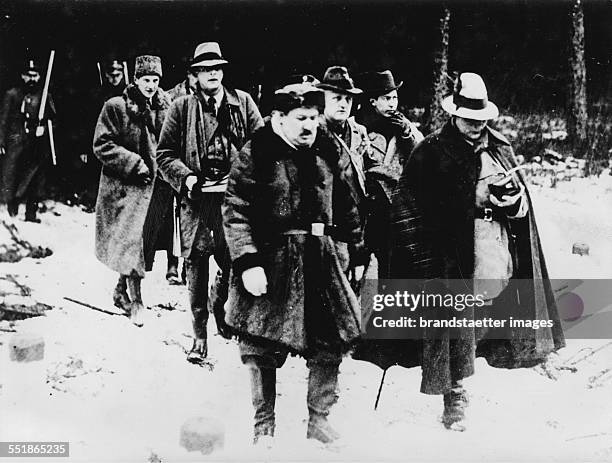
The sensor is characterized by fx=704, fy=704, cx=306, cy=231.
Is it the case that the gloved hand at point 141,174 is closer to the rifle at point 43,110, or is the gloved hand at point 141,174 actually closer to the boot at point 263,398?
the rifle at point 43,110

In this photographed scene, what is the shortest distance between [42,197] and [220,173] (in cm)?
137

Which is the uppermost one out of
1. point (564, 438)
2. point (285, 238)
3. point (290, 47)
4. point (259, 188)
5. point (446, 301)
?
point (290, 47)

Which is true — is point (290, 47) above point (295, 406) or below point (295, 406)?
above

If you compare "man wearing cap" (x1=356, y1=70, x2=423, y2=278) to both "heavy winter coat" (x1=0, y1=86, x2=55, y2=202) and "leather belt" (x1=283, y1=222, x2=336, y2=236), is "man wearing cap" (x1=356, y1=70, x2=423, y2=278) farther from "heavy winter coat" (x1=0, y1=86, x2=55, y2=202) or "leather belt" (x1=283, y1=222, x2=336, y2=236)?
"heavy winter coat" (x1=0, y1=86, x2=55, y2=202)

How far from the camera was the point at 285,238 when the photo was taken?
4.56m

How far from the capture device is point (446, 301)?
4832 millimetres

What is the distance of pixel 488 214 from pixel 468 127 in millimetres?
607

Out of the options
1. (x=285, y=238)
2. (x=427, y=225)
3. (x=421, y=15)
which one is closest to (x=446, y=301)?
(x=427, y=225)

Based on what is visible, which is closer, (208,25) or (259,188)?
(259,188)

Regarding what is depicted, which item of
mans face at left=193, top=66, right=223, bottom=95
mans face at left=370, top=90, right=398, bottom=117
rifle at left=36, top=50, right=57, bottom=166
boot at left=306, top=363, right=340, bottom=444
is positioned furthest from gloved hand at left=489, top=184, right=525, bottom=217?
rifle at left=36, top=50, right=57, bottom=166

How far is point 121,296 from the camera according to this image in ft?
16.6

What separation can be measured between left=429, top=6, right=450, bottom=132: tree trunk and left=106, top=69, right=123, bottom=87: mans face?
2.22m

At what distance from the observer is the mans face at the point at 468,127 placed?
477 cm

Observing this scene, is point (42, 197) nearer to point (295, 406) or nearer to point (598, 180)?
point (295, 406)
